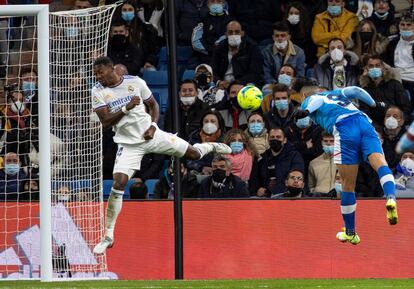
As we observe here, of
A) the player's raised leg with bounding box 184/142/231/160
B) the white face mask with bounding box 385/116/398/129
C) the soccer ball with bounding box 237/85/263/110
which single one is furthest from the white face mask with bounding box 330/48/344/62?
the player's raised leg with bounding box 184/142/231/160

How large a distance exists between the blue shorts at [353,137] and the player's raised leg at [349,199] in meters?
0.10

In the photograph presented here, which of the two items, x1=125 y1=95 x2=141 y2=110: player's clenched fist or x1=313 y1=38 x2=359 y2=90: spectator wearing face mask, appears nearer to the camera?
x1=125 y1=95 x2=141 y2=110: player's clenched fist

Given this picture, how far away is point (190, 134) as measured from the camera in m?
20.5

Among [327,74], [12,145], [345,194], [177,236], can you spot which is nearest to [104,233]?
[177,236]

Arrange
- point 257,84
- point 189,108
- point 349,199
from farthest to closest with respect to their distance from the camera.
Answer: point 257,84 → point 189,108 → point 349,199

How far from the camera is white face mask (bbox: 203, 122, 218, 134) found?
20.1m

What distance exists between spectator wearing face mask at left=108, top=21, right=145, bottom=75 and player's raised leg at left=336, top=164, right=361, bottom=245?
19.7 feet

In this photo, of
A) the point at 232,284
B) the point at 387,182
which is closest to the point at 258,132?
the point at 387,182

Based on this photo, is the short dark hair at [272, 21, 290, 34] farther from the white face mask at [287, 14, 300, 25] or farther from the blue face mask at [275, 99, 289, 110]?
the blue face mask at [275, 99, 289, 110]

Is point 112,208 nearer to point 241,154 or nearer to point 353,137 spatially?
point 353,137

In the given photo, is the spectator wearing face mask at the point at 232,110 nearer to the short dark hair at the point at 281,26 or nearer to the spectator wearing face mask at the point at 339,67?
the short dark hair at the point at 281,26

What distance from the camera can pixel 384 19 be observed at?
2200cm

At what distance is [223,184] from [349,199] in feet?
9.72

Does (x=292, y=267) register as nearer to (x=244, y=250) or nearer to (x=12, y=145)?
(x=244, y=250)
